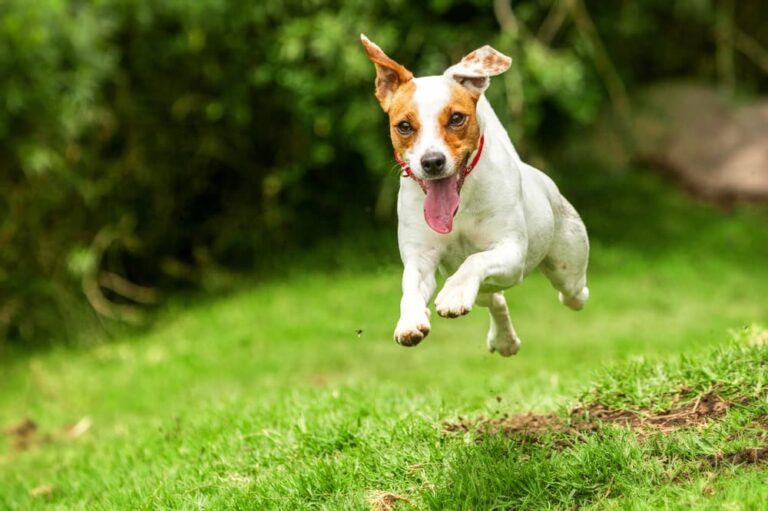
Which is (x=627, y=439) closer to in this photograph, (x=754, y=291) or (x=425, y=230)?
(x=425, y=230)

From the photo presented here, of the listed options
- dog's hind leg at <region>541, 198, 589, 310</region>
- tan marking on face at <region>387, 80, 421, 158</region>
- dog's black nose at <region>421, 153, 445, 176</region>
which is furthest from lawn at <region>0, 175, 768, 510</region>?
tan marking on face at <region>387, 80, 421, 158</region>

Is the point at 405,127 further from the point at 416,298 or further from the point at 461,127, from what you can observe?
the point at 416,298

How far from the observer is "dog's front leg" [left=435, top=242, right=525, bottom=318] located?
4254 mm

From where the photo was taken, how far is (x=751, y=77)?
55.9 ft

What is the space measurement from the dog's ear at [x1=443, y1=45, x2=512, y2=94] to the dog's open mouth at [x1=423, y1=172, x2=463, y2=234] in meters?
0.39

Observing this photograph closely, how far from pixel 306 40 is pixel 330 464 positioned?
759cm

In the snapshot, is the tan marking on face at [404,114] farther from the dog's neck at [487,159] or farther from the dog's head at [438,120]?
the dog's neck at [487,159]

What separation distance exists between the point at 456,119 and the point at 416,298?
28.9 inches

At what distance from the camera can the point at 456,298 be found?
4281 millimetres

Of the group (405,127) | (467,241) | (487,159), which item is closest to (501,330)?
(467,241)

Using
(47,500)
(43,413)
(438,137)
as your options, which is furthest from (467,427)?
(43,413)

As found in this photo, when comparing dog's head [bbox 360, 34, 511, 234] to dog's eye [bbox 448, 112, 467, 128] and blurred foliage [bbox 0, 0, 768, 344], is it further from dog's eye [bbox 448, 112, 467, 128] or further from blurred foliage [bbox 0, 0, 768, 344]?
blurred foliage [bbox 0, 0, 768, 344]

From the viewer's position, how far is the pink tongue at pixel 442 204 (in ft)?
14.7

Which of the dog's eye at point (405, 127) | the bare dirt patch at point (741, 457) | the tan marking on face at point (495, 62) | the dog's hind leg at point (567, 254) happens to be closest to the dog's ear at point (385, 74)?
the dog's eye at point (405, 127)
